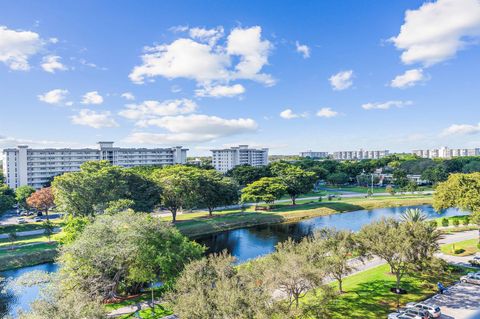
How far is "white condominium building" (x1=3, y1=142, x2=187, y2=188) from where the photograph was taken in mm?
103062

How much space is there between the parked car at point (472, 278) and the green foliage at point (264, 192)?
45662 millimetres

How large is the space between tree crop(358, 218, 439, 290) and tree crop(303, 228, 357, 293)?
1.43 meters

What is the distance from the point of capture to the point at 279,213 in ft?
229

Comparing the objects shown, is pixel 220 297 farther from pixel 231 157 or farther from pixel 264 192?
pixel 231 157

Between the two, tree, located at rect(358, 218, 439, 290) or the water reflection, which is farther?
the water reflection

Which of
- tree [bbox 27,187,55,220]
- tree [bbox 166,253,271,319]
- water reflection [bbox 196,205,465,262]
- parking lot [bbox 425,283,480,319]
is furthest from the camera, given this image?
tree [bbox 27,187,55,220]

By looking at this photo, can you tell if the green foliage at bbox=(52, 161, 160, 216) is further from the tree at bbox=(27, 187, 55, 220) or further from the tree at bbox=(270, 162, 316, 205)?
the tree at bbox=(270, 162, 316, 205)

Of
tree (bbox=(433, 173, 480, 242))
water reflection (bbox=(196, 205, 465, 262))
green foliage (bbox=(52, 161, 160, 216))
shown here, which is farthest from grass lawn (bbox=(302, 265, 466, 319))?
green foliage (bbox=(52, 161, 160, 216))

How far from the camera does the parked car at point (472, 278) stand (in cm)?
2723

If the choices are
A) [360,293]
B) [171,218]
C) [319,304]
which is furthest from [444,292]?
[171,218]

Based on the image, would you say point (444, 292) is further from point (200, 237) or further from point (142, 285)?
point (200, 237)

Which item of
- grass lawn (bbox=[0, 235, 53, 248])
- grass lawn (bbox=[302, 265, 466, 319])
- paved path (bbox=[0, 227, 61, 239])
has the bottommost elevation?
grass lawn (bbox=[0, 235, 53, 248])

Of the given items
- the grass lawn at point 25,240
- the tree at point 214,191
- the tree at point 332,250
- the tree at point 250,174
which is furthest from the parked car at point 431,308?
the tree at point 250,174

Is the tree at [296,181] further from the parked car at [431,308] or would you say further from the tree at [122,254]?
the parked car at [431,308]
